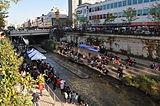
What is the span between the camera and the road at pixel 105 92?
61.9 feet

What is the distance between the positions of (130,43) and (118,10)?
80.7 ft

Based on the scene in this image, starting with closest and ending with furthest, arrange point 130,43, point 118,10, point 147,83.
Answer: point 147,83 → point 130,43 → point 118,10

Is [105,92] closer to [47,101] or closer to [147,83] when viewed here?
[147,83]

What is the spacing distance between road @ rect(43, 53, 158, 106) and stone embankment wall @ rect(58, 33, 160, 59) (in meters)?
9.97

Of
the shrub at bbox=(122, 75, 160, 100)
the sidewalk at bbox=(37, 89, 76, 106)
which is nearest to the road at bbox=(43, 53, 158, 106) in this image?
the shrub at bbox=(122, 75, 160, 100)

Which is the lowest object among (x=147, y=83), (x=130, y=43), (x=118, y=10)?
(x=147, y=83)

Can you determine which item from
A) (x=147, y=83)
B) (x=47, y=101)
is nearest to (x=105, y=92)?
(x=147, y=83)

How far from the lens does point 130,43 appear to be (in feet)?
113

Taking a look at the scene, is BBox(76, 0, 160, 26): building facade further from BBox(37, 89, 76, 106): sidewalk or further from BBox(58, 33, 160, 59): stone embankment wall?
BBox(37, 89, 76, 106): sidewalk

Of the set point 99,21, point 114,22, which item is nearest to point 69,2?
point 99,21

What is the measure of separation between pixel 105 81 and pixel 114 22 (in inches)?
1463

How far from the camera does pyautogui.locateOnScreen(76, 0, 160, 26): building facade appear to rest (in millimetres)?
45406

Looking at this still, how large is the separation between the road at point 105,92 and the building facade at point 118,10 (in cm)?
2484

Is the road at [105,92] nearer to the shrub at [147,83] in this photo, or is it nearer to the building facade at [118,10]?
the shrub at [147,83]
